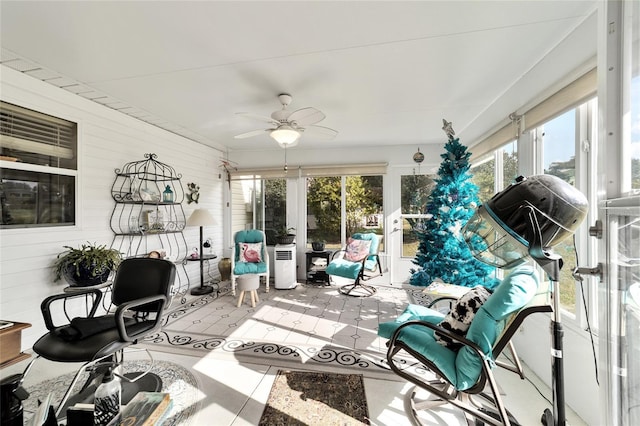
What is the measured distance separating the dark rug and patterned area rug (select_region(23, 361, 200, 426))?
52cm

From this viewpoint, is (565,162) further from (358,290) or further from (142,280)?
(142,280)

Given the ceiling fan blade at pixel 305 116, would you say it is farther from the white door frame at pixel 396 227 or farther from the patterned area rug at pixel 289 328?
the white door frame at pixel 396 227

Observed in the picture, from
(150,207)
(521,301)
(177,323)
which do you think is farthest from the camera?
(150,207)

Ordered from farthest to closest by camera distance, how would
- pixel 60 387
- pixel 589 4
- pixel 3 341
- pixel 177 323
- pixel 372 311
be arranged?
pixel 372 311 < pixel 177 323 < pixel 3 341 < pixel 60 387 < pixel 589 4

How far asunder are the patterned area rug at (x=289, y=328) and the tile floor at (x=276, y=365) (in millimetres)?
12

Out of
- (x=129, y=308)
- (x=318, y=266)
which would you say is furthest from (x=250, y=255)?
(x=129, y=308)

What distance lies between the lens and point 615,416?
0.95 metres

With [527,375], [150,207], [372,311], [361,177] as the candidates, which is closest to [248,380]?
[372,311]

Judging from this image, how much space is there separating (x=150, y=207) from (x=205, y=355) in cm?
235

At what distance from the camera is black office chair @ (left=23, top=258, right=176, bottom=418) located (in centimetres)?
151

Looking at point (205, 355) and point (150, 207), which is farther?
point (150, 207)

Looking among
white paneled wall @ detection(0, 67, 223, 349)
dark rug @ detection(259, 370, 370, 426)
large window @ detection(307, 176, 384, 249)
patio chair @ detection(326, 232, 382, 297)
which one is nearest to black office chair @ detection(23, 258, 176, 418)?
white paneled wall @ detection(0, 67, 223, 349)

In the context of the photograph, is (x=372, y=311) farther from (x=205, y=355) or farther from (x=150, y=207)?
(x=150, y=207)

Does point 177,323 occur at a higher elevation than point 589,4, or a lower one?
lower
